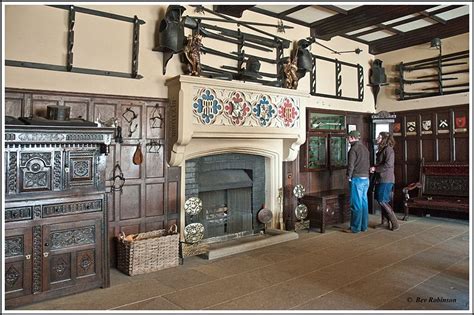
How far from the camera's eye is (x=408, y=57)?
6.39m

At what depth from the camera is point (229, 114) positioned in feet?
13.7

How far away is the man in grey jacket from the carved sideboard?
3310 mm

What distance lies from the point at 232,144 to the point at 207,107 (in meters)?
0.70

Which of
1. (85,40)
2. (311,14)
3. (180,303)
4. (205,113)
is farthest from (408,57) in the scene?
(180,303)

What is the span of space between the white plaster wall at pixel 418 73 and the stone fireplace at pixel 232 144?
249cm

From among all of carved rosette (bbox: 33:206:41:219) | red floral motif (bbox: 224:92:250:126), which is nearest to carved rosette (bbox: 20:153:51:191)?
carved rosette (bbox: 33:206:41:219)

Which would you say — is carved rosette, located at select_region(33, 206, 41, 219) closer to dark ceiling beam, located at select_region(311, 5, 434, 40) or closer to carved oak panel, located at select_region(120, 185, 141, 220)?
carved oak panel, located at select_region(120, 185, 141, 220)

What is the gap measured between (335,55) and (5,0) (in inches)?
185

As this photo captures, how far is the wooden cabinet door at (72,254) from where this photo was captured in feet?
9.30

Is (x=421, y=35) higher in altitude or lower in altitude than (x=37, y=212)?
higher

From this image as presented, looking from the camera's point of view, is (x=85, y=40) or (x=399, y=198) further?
(x=399, y=198)

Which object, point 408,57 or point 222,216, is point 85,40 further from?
point 408,57

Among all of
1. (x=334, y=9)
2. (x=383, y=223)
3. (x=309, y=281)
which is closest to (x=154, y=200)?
(x=309, y=281)

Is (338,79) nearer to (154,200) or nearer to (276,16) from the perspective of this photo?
(276,16)
